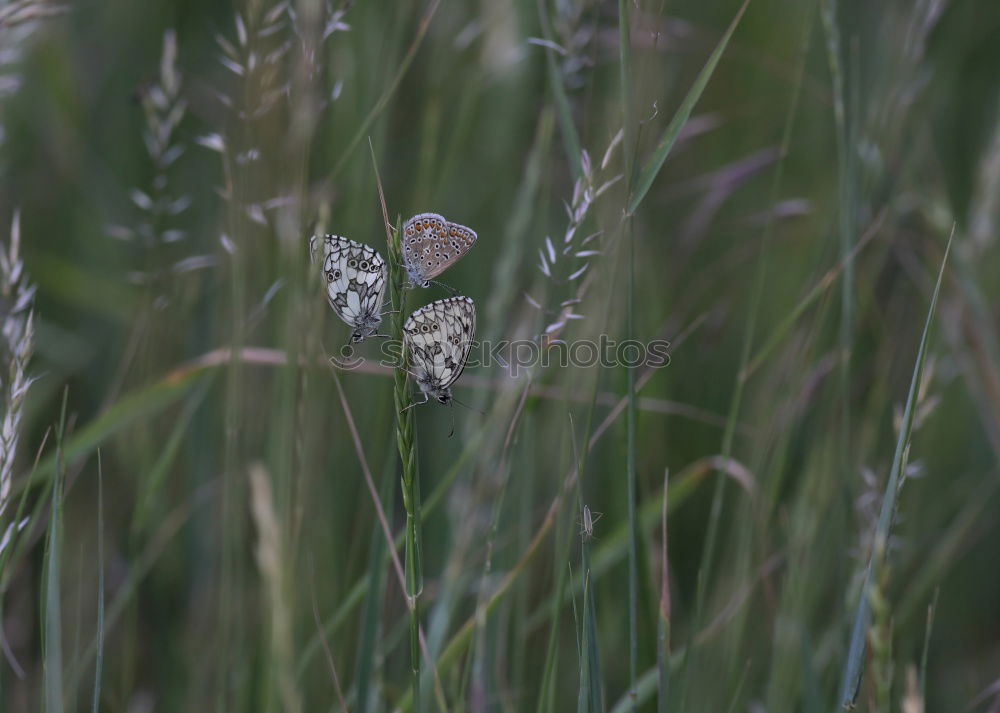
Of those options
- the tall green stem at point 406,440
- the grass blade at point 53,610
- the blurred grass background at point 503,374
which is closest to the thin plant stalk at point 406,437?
the tall green stem at point 406,440

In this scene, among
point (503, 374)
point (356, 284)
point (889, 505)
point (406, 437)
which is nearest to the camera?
point (406, 437)

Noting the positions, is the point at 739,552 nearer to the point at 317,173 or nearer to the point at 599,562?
the point at 599,562

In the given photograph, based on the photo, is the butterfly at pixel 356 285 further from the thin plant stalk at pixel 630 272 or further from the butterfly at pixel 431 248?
the thin plant stalk at pixel 630 272

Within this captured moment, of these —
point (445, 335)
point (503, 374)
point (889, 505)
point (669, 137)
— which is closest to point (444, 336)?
point (445, 335)

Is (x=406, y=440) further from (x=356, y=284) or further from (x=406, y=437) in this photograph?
(x=356, y=284)

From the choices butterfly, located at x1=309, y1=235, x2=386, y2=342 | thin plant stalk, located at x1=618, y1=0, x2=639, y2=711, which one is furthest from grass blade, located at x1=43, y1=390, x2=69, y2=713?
thin plant stalk, located at x1=618, y1=0, x2=639, y2=711

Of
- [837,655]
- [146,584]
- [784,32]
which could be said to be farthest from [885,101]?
[146,584]

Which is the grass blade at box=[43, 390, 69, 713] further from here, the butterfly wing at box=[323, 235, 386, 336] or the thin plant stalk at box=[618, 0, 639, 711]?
the thin plant stalk at box=[618, 0, 639, 711]

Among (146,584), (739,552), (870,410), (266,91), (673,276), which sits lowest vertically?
(146,584)
